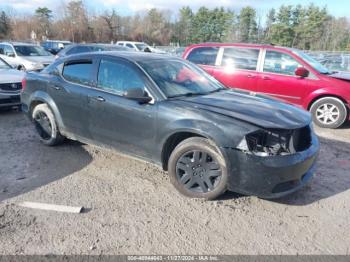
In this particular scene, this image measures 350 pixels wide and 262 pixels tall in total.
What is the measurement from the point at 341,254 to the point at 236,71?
5673 mm

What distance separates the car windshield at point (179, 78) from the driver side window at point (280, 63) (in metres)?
3.28

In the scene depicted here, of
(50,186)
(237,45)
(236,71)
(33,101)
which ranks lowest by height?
(50,186)

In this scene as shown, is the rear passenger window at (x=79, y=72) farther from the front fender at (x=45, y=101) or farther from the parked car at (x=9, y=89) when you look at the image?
the parked car at (x=9, y=89)

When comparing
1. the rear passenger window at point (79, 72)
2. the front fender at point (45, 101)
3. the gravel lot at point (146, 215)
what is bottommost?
the gravel lot at point (146, 215)

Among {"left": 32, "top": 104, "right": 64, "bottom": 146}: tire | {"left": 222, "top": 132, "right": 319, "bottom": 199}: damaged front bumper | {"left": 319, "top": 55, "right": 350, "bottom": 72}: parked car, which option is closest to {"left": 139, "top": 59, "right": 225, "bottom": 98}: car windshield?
{"left": 222, "top": 132, "right": 319, "bottom": 199}: damaged front bumper

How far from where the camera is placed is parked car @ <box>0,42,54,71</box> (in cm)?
1309

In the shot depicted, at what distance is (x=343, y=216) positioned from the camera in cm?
342

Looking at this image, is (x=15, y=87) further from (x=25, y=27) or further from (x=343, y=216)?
(x=25, y=27)

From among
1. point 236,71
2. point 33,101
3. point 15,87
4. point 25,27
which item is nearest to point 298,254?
point 33,101

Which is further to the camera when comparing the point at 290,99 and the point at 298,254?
the point at 290,99

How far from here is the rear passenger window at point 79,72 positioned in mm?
4539

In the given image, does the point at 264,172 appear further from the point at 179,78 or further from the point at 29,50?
the point at 29,50

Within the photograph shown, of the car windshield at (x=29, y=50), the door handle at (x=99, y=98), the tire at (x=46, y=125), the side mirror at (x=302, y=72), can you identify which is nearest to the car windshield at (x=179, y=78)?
the door handle at (x=99, y=98)

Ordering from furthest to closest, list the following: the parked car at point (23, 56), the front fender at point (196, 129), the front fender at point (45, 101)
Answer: the parked car at point (23, 56), the front fender at point (45, 101), the front fender at point (196, 129)
